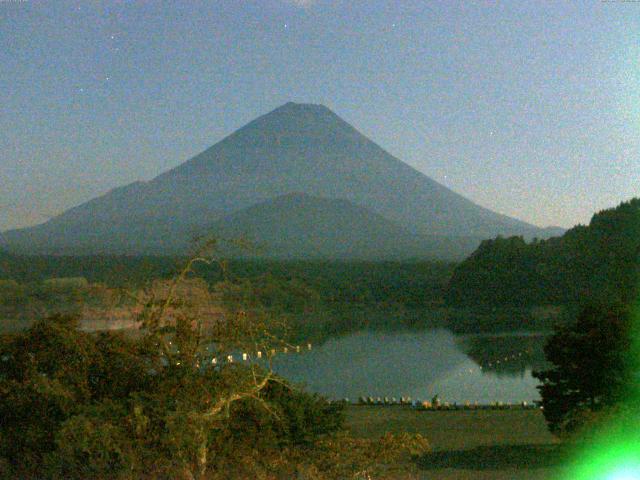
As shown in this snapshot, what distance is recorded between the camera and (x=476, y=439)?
12641mm

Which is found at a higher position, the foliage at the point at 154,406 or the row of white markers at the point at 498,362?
the foliage at the point at 154,406

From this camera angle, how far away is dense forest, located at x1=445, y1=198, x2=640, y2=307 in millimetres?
44062

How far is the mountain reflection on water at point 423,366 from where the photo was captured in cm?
2297

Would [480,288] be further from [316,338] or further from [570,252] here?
[316,338]

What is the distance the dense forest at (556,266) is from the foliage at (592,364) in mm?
31248

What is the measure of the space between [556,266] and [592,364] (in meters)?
38.4

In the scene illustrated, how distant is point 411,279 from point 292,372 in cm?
3825

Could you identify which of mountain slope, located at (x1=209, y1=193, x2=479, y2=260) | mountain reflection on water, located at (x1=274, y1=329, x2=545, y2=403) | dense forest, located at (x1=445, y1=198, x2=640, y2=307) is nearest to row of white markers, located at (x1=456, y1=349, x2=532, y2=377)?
mountain reflection on water, located at (x1=274, y1=329, x2=545, y2=403)

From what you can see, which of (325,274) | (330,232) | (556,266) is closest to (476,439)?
(556,266)

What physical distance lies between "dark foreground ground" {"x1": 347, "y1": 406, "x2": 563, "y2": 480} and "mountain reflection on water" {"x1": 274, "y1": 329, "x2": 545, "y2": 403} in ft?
11.4

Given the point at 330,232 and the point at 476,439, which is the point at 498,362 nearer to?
the point at 476,439

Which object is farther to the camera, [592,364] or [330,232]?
[330,232]

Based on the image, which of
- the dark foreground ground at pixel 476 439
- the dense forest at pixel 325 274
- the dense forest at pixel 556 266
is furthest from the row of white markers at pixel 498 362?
the dense forest at pixel 325 274

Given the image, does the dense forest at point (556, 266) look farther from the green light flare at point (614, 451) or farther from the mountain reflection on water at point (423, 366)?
the green light flare at point (614, 451)
